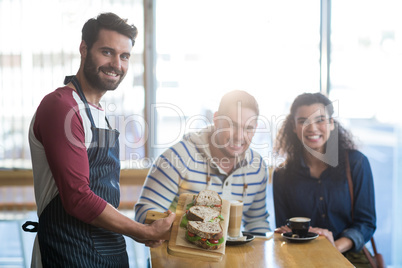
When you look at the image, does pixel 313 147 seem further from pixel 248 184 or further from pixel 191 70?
pixel 191 70

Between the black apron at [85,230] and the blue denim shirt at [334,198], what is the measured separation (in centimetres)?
112

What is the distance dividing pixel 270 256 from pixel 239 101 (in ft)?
2.55

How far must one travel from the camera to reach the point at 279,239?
1959 millimetres

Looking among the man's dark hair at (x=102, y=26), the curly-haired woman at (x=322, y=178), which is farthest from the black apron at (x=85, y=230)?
the curly-haired woman at (x=322, y=178)

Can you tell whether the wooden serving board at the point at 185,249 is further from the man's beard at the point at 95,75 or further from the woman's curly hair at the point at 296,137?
the woman's curly hair at the point at 296,137

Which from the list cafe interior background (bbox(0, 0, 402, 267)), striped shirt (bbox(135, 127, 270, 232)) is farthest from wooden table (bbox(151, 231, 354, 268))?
cafe interior background (bbox(0, 0, 402, 267))

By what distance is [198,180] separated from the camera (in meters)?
2.18

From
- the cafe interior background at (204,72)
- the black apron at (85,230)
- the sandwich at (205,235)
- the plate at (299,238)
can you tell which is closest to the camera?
the sandwich at (205,235)

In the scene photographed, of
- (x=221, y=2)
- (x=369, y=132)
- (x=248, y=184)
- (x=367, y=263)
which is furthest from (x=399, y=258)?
(x=221, y=2)

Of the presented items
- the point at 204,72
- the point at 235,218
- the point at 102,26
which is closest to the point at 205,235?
the point at 235,218

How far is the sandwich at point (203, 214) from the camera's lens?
1565mm

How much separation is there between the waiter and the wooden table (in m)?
0.12

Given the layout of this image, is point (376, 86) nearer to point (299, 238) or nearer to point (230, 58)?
point (230, 58)

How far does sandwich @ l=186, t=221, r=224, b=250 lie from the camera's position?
4.85 ft
